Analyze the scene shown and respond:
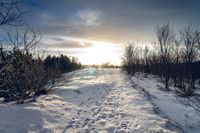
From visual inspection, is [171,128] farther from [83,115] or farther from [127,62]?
[127,62]

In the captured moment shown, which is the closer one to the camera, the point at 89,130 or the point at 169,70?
the point at 89,130

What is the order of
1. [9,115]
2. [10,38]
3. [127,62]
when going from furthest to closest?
[127,62] → [10,38] → [9,115]

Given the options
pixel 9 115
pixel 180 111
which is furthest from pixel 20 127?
pixel 180 111

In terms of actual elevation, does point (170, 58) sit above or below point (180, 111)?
above

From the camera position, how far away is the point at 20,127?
7297 mm

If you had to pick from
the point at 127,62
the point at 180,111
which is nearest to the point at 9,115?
the point at 180,111

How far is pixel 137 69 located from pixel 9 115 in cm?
4041

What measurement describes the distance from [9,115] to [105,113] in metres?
3.65

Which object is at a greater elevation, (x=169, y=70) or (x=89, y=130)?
(x=169, y=70)

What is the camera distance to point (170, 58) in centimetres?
2161

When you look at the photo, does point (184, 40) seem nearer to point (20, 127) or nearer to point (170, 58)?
point (170, 58)

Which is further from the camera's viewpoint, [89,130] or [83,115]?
[83,115]

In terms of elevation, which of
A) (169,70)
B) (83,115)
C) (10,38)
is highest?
(10,38)

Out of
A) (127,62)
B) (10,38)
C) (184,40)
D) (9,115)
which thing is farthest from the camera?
(127,62)
